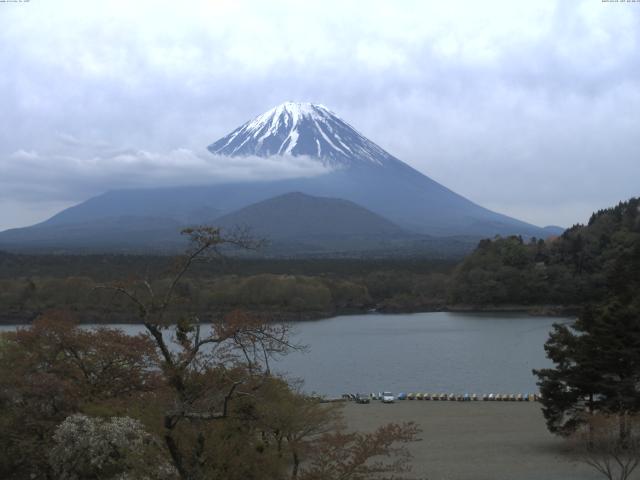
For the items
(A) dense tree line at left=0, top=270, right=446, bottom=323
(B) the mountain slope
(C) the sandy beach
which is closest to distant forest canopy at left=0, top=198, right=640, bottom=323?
(A) dense tree line at left=0, top=270, right=446, bottom=323

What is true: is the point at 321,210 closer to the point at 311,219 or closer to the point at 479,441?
the point at 311,219

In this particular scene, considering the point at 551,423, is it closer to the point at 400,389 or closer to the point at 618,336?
the point at 618,336

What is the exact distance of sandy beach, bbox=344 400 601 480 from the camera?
1314 centimetres

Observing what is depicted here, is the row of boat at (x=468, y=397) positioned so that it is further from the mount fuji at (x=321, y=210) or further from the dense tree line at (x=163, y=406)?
the mount fuji at (x=321, y=210)

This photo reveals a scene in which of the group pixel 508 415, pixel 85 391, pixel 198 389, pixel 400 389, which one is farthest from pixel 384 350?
pixel 198 389

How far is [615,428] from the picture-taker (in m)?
12.2

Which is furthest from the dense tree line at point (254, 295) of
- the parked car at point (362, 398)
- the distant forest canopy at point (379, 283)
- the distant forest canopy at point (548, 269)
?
the parked car at point (362, 398)

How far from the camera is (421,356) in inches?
1225

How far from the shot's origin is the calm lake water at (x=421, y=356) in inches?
982

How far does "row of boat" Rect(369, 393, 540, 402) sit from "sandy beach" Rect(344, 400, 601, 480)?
537 mm

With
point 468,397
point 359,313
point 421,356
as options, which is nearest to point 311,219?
point 359,313

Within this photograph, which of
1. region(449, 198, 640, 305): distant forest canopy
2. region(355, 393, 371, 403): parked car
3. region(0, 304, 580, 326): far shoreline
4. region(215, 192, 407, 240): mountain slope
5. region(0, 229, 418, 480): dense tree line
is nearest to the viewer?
region(0, 229, 418, 480): dense tree line

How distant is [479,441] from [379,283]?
46.7 metres

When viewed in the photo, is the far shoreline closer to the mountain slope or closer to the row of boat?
the row of boat
